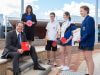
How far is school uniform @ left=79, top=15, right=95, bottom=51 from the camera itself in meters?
6.67

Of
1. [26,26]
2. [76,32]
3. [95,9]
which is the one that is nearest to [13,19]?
[95,9]

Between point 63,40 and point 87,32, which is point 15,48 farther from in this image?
point 63,40

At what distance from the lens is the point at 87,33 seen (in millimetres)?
6668

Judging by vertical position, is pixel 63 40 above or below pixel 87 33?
below

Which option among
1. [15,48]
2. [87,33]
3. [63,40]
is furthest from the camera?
[63,40]

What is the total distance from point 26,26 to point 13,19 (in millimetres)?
21378

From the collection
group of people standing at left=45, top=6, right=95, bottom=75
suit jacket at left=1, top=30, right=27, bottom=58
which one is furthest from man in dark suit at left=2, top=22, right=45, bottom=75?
group of people standing at left=45, top=6, right=95, bottom=75

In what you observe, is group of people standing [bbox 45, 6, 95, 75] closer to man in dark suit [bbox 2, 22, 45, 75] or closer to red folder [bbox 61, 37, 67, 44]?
red folder [bbox 61, 37, 67, 44]

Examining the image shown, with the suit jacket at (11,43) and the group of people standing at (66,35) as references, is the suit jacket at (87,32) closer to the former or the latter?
the group of people standing at (66,35)

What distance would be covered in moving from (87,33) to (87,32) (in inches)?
0.8

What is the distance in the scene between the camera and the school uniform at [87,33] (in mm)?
6668

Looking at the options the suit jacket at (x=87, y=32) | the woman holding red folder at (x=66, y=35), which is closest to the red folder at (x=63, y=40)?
the woman holding red folder at (x=66, y=35)

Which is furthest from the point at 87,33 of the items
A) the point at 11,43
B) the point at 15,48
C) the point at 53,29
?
the point at 53,29

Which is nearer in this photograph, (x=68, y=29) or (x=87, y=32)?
(x=87, y=32)
